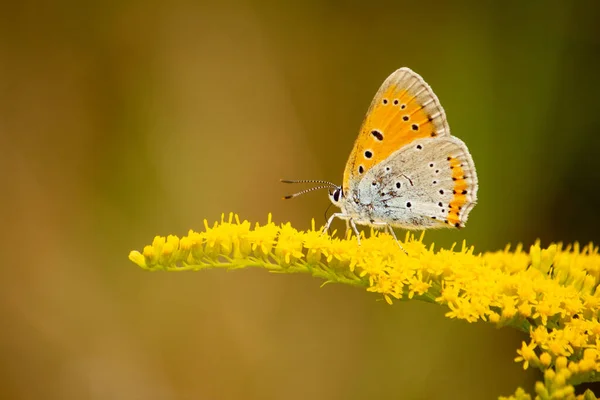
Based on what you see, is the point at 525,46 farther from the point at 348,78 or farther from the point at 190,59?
the point at 190,59

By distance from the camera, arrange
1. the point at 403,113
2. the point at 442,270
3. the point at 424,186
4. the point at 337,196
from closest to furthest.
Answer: the point at 442,270, the point at 403,113, the point at 424,186, the point at 337,196

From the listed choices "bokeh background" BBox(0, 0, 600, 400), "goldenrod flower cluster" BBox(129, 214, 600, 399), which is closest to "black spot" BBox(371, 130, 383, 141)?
"goldenrod flower cluster" BBox(129, 214, 600, 399)

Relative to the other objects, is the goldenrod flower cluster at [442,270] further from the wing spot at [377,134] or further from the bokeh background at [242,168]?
the bokeh background at [242,168]

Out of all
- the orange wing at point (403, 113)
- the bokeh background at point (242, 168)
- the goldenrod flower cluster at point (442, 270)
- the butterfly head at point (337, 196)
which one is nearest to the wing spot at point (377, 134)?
the orange wing at point (403, 113)

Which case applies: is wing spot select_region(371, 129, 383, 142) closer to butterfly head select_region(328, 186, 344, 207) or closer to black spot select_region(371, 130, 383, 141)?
black spot select_region(371, 130, 383, 141)

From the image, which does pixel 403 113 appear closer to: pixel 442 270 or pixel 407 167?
pixel 407 167

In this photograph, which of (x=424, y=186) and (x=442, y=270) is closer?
(x=442, y=270)

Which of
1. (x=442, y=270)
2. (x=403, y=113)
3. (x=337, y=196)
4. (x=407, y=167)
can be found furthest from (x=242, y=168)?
(x=442, y=270)

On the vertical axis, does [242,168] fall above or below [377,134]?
below
